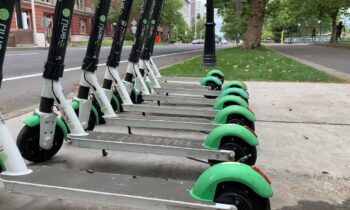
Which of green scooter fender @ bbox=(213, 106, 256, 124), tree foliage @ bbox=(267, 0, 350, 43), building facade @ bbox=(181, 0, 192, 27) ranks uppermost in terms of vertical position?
building facade @ bbox=(181, 0, 192, 27)

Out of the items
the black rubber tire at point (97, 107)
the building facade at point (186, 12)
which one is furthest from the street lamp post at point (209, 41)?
the building facade at point (186, 12)

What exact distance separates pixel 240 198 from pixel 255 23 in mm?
24490

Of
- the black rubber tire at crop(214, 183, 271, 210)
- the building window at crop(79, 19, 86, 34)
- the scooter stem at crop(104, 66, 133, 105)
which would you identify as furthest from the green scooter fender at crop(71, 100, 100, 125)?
the building window at crop(79, 19, 86, 34)

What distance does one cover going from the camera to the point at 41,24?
33562mm

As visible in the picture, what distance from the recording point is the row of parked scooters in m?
2.29

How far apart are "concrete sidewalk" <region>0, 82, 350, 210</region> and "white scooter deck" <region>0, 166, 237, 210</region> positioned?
29 centimetres

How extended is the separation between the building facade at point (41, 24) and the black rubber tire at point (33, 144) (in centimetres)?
2685

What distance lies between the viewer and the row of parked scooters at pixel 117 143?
2.29 metres

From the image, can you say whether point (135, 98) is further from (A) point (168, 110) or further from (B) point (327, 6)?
(B) point (327, 6)

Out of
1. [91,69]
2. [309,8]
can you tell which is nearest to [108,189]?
[91,69]

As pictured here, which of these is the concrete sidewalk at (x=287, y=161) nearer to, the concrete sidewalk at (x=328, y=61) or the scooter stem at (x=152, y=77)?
the scooter stem at (x=152, y=77)

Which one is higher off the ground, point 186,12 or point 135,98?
point 186,12

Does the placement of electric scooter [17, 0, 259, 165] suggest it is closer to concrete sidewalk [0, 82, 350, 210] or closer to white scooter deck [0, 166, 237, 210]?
concrete sidewalk [0, 82, 350, 210]

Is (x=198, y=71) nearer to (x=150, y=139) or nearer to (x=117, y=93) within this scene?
(x=117, y=93)
